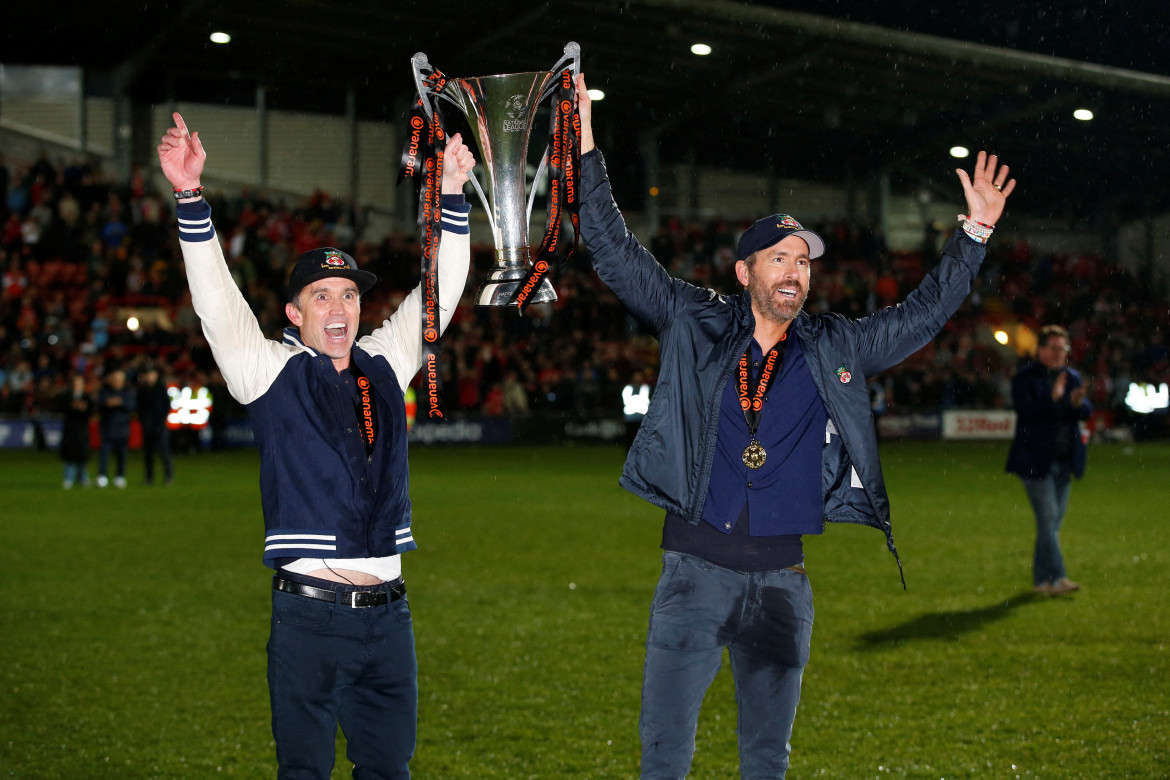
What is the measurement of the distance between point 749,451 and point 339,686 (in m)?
1.58

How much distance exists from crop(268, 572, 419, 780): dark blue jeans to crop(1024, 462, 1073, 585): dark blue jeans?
7140mm

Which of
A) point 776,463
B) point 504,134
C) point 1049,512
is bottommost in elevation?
point 1049,512

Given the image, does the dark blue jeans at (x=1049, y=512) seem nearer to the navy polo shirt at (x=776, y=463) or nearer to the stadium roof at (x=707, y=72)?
the navy polo shirt at (x=776, y=463)

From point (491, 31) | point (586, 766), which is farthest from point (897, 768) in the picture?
point (491, 31)

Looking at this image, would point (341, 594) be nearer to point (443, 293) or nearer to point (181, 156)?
point (443, 293)

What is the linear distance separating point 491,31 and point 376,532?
92.8ft

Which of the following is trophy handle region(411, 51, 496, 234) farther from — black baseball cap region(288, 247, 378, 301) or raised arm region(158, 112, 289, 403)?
raised arm region(158, 112, 289, 403)

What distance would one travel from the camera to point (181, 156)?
413cm

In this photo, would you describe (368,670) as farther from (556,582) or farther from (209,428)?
(209,428)

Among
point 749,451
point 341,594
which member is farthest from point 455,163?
point 341,594

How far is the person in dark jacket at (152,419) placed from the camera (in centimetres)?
2002

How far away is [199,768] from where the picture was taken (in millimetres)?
6098

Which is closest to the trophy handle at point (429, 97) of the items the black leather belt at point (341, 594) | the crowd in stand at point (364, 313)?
the black leather belt at point (341, 594)

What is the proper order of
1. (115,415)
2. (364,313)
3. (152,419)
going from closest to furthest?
(115,415), (152,419), (364,313)
